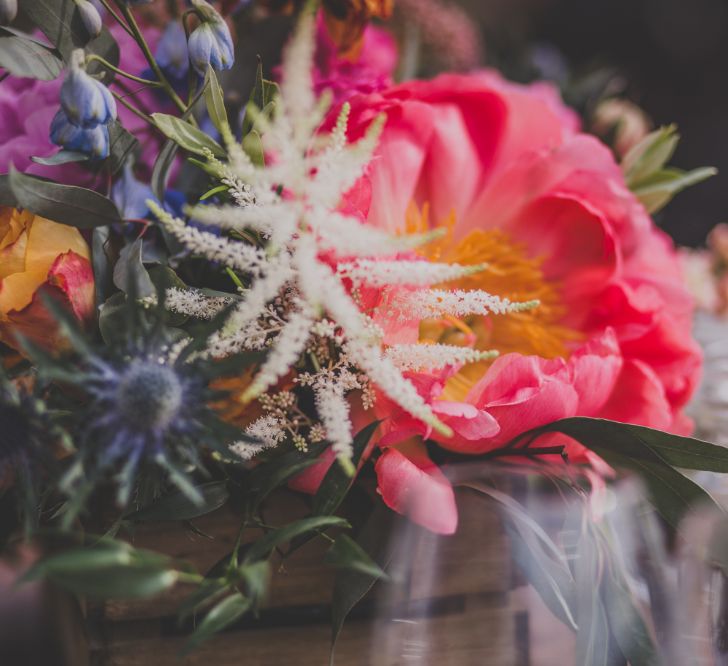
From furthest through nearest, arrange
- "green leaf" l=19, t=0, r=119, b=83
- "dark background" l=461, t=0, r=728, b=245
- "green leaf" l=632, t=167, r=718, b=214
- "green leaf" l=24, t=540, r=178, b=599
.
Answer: "dark background" l=461, t=0, r=728, b=245 < "green leaf" l=632, t=167, r=718, b=214 < "green leaf" l=19, t=0, r=119, b=83 < "green leaf" l=24, t=540, r=178, b=599

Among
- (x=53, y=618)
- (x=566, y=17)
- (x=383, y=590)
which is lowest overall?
(x=53, y=618)

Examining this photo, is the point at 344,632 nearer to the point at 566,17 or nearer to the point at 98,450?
the point at 98,450

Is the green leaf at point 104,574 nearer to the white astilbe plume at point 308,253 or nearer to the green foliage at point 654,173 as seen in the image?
the white astilbe plume at point 308,253

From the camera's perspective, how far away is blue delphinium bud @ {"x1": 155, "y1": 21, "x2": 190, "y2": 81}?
34cm

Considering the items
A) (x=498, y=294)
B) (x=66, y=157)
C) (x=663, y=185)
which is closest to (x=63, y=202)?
(x=66, y=157)

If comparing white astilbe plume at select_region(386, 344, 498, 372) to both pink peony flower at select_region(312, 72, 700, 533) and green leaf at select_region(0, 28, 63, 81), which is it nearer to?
pink peony flower at select_region(312, 72, 700, 533)

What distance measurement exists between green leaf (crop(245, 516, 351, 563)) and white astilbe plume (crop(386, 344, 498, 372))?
67mm

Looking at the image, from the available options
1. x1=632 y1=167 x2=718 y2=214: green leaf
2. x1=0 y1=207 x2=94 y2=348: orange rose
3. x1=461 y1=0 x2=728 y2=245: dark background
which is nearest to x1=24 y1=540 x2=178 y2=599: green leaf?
x1=0 y1=207 x2=94 y2=348: orange rose

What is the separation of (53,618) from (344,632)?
0.16m

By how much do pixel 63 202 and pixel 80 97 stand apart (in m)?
0.05

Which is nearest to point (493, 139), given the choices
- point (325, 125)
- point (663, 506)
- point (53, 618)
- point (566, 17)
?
point (325, 125)

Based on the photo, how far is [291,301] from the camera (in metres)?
0.28

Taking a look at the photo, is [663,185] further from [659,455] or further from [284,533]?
[284,533]

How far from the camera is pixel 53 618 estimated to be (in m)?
0.35
